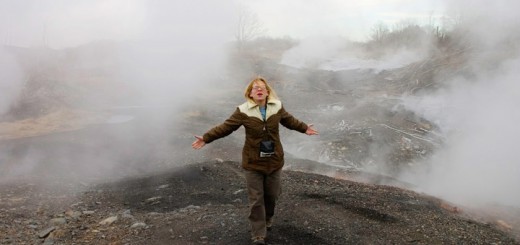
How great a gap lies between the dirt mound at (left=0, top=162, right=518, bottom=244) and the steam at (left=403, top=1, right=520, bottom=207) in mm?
2373

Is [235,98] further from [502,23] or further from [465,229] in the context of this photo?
[465,229]

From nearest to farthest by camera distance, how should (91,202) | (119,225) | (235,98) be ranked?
(119,225) < (91,202) < (235,98)

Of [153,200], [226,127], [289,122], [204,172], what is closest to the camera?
[226,127]

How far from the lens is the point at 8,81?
35.7ft

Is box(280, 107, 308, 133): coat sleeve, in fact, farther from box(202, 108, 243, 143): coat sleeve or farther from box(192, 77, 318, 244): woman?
box(202, 108, 243, 143): coat sleeve

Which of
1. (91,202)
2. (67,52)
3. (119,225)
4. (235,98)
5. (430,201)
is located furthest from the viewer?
(67,52)

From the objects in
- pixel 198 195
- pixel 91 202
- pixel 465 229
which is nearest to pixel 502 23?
pixel 465 229

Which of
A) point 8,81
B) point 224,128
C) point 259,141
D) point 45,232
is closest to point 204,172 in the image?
point 45,232

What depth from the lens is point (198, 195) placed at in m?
4.84

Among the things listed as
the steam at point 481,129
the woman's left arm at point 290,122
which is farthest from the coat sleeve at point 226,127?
the steam at point 481,129

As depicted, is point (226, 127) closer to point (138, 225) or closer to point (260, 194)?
point (260, 194)

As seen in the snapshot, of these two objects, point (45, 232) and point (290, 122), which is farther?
point (45, 232)

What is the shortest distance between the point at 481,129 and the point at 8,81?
35.7ft

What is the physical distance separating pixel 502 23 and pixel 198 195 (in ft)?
32.3
